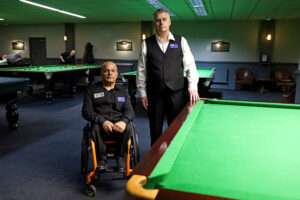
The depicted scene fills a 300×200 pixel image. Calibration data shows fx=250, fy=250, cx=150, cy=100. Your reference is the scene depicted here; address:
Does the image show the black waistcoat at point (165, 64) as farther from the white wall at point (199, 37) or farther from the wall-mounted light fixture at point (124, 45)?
the wall-mounted light fixture at point (124, 45)

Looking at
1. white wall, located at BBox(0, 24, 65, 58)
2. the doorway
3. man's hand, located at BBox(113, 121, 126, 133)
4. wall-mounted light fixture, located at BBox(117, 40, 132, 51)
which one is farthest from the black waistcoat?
the doorway

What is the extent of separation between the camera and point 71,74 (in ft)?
21.2

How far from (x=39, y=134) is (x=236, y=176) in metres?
3.37

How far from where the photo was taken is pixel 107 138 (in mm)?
2203

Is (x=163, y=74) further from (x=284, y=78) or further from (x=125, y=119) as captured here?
(x=284, y=78)

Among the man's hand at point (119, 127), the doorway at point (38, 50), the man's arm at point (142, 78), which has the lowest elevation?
the man's hand at point (119, 127)

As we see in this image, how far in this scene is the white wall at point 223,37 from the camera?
29.3ft

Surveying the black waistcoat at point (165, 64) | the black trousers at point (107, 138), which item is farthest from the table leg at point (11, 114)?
the black waistcoat at point (165, 64)

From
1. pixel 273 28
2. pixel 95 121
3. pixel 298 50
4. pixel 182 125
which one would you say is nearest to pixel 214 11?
pixel 273 28

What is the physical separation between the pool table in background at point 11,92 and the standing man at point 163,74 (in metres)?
2.15

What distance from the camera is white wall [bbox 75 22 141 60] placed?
1005cm

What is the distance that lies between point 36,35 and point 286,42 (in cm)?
1029

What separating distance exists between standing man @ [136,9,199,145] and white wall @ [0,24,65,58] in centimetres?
974

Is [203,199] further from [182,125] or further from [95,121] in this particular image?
[95,121]
